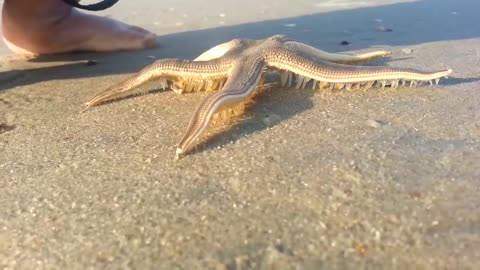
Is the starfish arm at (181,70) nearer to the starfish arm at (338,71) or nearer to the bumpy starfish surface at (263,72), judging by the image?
the bumpy starfish surface at (263,72)

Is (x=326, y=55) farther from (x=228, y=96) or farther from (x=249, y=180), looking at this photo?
(x=249, y=180)

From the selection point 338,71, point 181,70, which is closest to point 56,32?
point 181,70

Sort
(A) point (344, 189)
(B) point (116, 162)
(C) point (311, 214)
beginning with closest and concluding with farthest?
1. (C) point (311, 214)
2. (A) point (344, 189)
3. (B) point (116, 162)

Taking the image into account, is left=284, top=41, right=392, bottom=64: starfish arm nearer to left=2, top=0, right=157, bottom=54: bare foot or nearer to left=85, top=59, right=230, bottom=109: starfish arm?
left=85, top=59, right=230, bottom=109: starfish arm

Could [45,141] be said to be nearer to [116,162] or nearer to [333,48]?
[116,162]

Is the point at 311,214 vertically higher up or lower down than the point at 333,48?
lower down

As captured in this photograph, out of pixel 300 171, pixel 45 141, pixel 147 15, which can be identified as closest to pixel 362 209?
pixel 300 171
